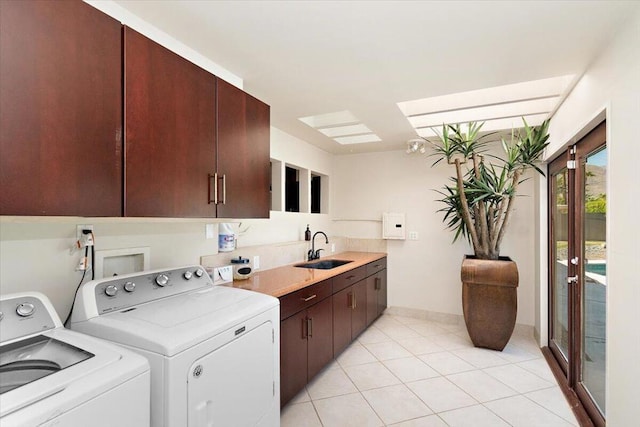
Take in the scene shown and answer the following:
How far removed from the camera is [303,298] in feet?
7.77

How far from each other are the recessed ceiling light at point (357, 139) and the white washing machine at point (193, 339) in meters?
A: 2.63

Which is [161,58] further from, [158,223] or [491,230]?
[491,230]

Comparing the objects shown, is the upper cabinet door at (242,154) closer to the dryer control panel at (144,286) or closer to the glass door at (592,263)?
the dryer control panel at (144,286)

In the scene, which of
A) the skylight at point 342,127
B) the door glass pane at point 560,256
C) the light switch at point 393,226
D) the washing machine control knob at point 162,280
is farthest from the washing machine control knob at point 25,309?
the light switch at point 393,226

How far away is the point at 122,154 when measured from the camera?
4.25ft

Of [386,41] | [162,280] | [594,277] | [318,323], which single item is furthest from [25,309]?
[594,277]

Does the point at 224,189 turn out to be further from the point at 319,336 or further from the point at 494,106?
the point at 494,106

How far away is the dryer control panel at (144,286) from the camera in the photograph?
145 cm

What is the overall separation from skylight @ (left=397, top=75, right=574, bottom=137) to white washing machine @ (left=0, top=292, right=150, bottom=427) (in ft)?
8.55

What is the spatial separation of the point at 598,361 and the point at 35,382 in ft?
9.60

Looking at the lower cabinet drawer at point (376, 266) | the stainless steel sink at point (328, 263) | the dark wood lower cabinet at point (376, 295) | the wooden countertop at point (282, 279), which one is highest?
the wooden countertop at point (282, 279)

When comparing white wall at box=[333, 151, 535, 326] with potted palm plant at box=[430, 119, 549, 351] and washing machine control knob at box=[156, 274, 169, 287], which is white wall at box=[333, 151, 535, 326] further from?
washing machine control knob at box=[156, 274, 169, 287]

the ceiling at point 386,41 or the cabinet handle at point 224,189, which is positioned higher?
the ceiling at point 386,41

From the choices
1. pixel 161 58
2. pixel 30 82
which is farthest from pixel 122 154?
pixel 161 58
